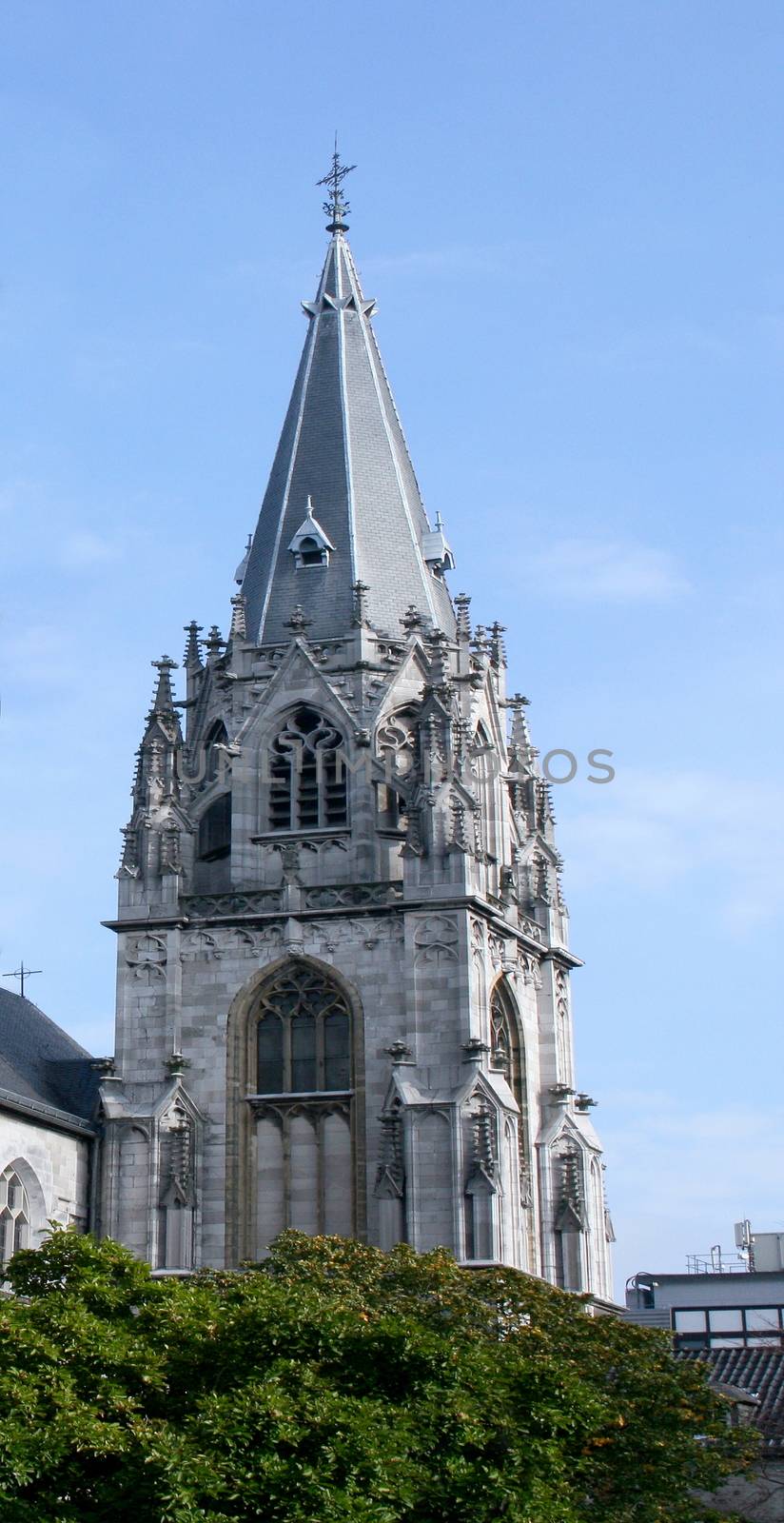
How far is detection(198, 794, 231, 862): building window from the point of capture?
63.8 metres

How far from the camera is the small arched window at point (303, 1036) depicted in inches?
2352

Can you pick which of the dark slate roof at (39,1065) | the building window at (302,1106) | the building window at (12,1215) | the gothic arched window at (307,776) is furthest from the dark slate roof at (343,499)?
the building window at (12,1215)

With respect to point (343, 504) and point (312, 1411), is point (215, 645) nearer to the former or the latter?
point (343, 504)

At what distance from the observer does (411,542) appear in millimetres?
67812

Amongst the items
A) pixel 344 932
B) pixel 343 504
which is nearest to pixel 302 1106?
pixel 344 932

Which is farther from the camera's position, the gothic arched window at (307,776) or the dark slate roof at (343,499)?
the dark slate roof at (343,499)

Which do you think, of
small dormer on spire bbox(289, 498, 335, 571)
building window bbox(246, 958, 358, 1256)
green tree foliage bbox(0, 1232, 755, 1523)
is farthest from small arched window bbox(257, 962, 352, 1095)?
green tree foliage bbox(0, 1232, 755, 1523)

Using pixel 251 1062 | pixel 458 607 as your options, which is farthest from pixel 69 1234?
pixel 458 607

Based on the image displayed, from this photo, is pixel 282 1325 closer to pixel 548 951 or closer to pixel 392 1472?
pixel 392 1472

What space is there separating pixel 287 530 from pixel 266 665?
4484 millimetres

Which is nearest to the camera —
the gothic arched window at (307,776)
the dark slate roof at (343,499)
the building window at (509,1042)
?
the building window at (509,1042)

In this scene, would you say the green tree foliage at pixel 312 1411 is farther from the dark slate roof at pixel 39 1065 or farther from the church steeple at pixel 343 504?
the church steeple at pixel 343 504

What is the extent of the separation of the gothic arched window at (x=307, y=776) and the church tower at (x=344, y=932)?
2.5 inches

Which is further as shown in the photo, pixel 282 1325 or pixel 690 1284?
pixel 690 1284
